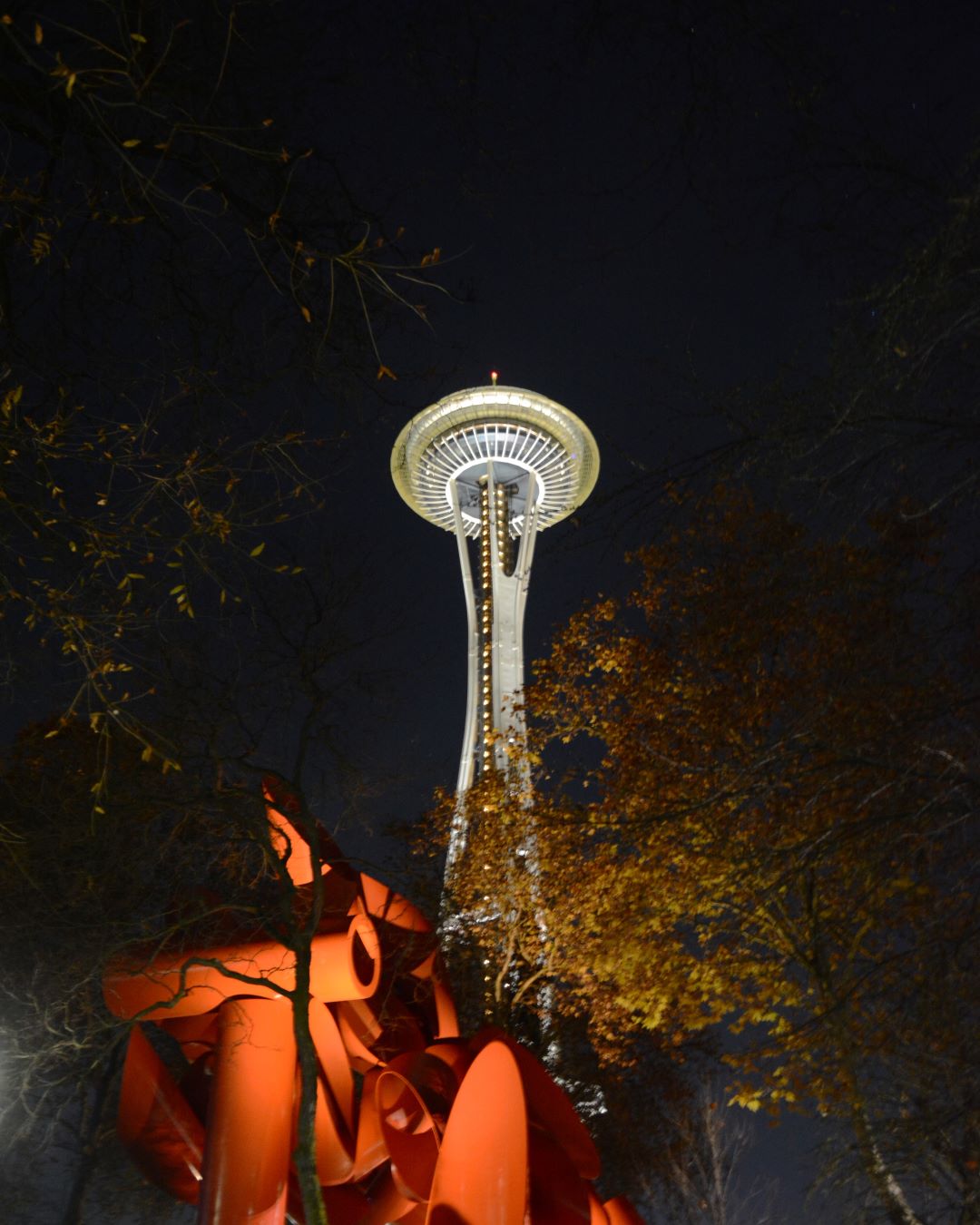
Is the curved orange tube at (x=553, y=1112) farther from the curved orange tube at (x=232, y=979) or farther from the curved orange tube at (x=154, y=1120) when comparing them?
the curved orange tube at (x=154, y=1120)

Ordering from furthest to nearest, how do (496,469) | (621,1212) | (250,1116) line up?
(496,469), (621,1212), (250,1116)

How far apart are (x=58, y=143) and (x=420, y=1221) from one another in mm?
7064

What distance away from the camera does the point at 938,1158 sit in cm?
466

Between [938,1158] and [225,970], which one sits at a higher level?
[225,970]

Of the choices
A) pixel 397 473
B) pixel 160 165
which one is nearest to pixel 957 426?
pixel 160 165

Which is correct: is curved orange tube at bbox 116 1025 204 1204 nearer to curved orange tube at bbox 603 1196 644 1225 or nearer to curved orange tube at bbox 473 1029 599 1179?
curved orange tube at bbox 473 1029 599 1179

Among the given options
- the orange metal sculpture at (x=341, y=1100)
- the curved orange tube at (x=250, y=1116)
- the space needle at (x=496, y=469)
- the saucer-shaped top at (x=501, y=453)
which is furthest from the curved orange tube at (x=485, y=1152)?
the saucer-shaped top at (x=501, y=453)

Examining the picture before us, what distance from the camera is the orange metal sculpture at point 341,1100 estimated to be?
21.0 feet

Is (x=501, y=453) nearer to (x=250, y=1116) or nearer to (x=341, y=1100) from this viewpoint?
(x=341, y=1100)

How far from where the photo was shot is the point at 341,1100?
727 cm

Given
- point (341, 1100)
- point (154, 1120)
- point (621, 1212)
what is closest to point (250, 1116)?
point (341, 1100)

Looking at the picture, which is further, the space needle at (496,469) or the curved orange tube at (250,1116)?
the space needle at (496,469)

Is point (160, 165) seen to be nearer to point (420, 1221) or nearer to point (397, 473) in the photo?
point (420, 1221)

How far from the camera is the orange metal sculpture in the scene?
6406 mm
